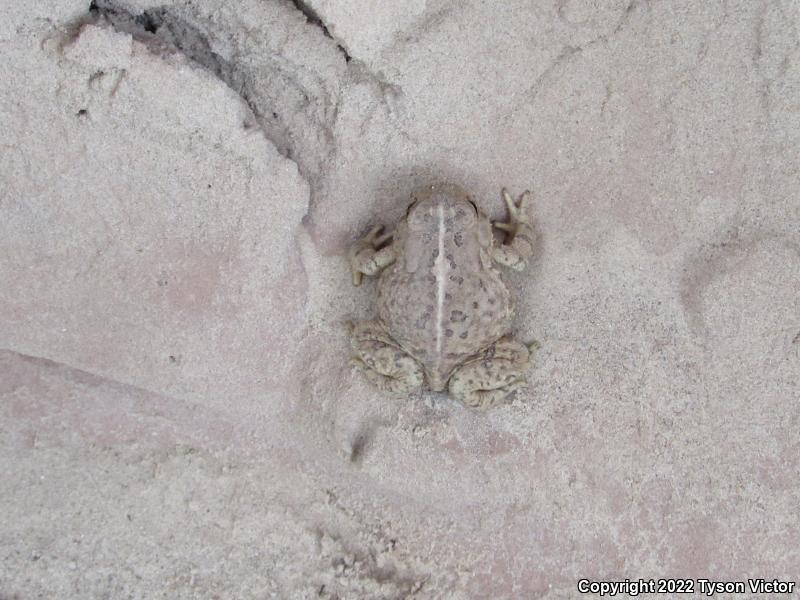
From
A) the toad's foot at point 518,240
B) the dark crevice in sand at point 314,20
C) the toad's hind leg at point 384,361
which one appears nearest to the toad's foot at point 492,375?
the toad's hind leg at point 384,361

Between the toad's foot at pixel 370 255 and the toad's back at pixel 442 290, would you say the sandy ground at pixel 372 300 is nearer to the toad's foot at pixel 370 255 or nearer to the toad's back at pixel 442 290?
the toad's foot at pixel 370 255

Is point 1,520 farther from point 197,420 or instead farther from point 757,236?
point 757,236

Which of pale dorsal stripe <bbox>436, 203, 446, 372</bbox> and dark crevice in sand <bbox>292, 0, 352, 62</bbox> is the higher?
dark crevice in sand <bbox>292, 0, 352, 62</bbox>

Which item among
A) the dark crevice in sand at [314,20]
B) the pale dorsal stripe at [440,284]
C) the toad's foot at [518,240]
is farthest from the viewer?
the toad's foot at [518,240]

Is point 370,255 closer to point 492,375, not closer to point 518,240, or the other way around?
point 518,240

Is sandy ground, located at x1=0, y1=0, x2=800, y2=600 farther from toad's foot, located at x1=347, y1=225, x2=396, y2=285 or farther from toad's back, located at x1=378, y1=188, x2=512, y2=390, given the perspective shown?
toad's back, located at x1=378, y1=188, x2=512, y2=390

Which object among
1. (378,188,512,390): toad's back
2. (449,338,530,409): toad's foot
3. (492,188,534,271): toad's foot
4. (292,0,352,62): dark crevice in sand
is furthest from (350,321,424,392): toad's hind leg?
(292,0,352,62): dark crevice in sand
